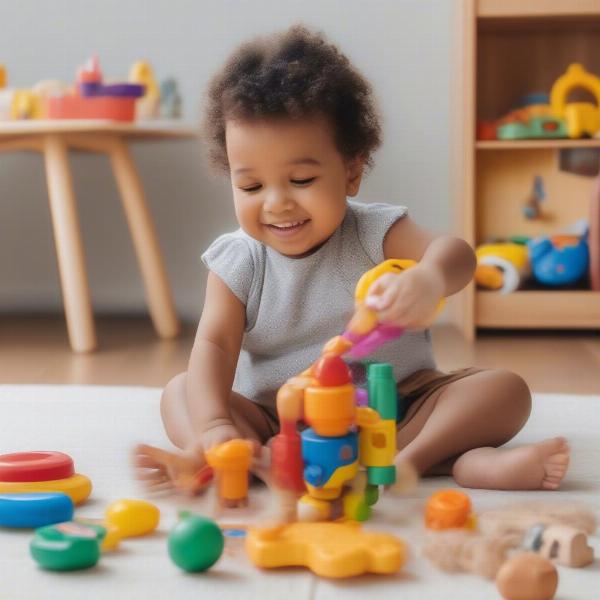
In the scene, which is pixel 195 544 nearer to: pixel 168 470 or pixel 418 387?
pixel 168 470

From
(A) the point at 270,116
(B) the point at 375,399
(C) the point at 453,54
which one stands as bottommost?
(B) the point at 375,399

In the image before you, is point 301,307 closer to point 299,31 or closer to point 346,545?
point 299,31

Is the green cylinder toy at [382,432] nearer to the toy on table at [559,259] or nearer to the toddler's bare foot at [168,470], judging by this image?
the toddler's bare foot at [168,470]

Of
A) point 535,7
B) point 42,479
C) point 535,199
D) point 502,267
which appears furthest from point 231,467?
point 535,199

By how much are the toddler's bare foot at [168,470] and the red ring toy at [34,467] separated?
69mm

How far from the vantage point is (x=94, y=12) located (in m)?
2.24

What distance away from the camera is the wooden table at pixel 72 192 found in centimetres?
180

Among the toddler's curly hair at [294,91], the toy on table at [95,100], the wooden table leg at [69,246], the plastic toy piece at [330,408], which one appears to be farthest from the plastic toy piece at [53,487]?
the toy on table at [95,100]

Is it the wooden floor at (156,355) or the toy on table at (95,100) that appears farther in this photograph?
the toy on table at (95,100)

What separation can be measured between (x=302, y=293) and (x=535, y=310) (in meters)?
1.07

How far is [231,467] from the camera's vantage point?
761 millimetres

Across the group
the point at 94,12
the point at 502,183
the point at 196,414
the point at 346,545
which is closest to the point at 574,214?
the point at 502,183

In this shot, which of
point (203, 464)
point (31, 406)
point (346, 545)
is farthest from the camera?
point (31, 406)

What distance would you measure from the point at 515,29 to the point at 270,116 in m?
1.37
